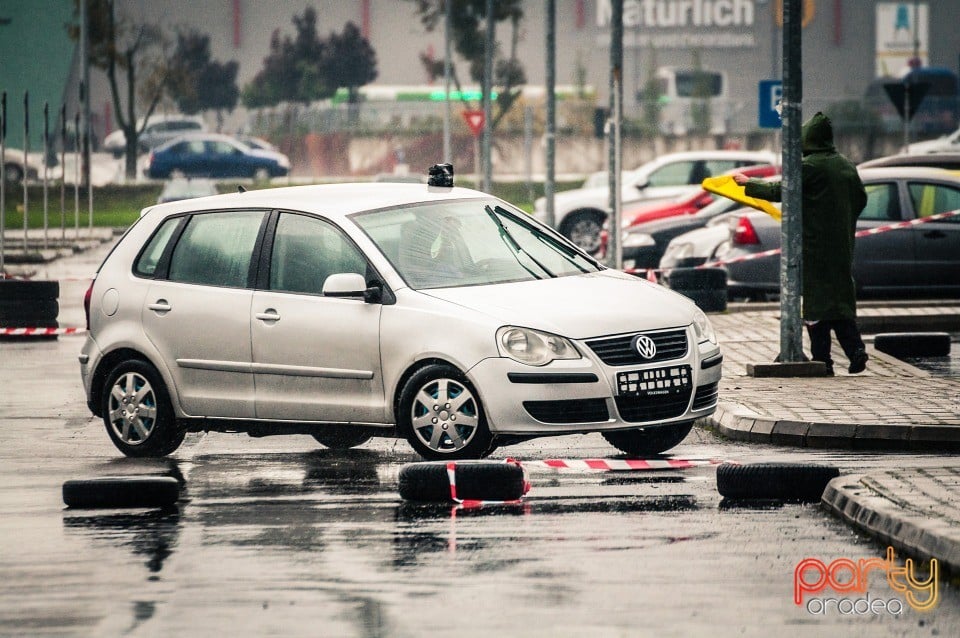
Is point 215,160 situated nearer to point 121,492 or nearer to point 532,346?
point 532,346

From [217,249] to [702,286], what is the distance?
990 centimetres

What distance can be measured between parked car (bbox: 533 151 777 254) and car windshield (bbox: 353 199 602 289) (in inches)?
790

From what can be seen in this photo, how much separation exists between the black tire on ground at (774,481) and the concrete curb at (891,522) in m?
0.15

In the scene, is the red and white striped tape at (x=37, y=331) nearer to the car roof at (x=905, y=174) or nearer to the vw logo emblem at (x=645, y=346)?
the car roof at (x=905, y=174)

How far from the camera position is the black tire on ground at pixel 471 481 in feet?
30.1

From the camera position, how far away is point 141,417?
11.4 meters

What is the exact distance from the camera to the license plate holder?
1012 cm

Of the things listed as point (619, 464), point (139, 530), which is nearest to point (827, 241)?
point (619, 464)

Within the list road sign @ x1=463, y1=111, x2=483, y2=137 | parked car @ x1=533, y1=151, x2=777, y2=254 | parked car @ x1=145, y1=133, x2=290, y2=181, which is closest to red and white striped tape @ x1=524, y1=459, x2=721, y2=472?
parked car @ x1=533, y1=151, x2=777, y2=254

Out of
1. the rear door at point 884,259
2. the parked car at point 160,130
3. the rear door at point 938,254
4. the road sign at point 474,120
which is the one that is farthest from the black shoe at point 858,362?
the parked car at point 160,130

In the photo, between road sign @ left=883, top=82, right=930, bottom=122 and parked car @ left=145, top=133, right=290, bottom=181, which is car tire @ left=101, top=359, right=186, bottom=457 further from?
parked car @ left=145, top=133, right=290, bottom=181

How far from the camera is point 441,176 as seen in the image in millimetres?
11758
